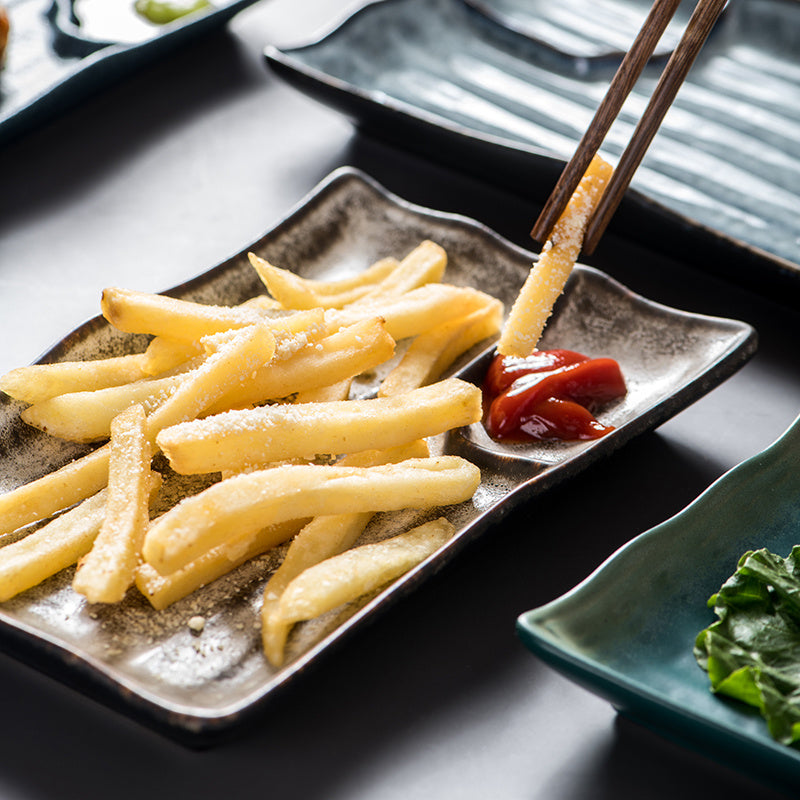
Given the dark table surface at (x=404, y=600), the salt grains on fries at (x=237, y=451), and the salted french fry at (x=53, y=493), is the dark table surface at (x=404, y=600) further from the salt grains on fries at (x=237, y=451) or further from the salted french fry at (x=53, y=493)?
the salted french fry at (x=53, y=493)

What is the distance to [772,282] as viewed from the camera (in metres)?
3.30

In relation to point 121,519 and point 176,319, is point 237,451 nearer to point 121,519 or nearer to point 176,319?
point 121,519

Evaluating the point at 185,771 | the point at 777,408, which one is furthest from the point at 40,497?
the point at 777,408

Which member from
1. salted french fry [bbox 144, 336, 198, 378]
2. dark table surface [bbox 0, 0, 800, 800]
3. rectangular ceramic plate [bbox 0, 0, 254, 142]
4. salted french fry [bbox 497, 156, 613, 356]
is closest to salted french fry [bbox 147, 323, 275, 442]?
salted french fry [bbox 144, 336, 198, 378]

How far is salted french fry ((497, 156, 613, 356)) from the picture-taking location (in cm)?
272

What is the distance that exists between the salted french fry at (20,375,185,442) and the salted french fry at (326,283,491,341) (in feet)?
1.58

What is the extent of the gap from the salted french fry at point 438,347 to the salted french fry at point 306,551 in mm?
329

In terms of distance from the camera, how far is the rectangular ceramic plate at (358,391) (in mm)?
1939

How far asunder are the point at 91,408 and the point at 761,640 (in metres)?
1.53

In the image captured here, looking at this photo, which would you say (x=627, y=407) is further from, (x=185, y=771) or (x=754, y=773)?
(x=185, y=771)

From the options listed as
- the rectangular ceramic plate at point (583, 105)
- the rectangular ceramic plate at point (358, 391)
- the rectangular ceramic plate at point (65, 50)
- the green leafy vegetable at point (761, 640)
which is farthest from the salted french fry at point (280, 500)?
the rectangular ceramic plate at point (65, 50)

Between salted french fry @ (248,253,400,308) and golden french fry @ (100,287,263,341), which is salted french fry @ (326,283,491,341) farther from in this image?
golden french fry @ (100,287,263,341)

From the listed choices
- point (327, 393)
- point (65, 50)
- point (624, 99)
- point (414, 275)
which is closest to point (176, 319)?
point (327, 393)

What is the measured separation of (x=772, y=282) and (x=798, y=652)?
66.0 inches
